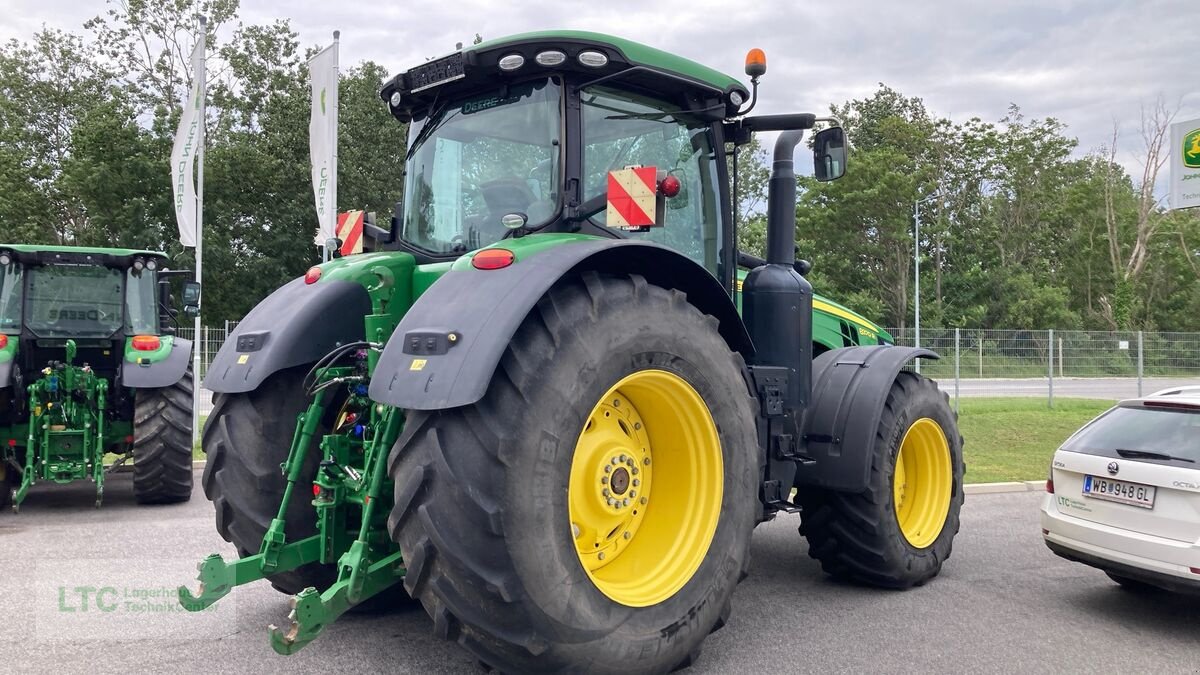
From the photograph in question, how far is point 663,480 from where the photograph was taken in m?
3.86

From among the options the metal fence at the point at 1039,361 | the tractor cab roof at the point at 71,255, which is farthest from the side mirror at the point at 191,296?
the metal fence at the point at 1039,361

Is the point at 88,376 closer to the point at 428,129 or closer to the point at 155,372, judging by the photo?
the point at 155,372

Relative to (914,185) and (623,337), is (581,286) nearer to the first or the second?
(623,337)

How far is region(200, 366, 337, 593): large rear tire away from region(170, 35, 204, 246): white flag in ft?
31.1

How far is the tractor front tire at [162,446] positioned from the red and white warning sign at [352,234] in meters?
4.23

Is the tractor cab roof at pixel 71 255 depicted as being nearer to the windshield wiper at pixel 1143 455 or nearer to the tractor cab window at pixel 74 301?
the tractor cab window at pixel 74 301

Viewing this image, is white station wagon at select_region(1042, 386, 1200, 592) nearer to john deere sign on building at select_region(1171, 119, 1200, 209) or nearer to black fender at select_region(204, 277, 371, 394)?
black fender at select_region(204, 277, 371, 394)

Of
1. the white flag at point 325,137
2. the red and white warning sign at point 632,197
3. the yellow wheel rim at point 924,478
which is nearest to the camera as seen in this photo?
the red and white warning sign at point 632,197

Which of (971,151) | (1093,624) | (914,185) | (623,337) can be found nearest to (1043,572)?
(1093,624)

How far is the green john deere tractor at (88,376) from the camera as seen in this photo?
7773 mm

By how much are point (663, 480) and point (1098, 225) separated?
156 feet

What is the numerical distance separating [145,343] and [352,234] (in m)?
4.61

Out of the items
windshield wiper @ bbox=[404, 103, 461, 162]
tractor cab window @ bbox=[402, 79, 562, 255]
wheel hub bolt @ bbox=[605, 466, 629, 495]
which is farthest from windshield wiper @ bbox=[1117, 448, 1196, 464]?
windshield wiper @ bbox=[404, 103, 461, 162]

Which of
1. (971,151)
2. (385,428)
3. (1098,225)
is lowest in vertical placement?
(385,428)
